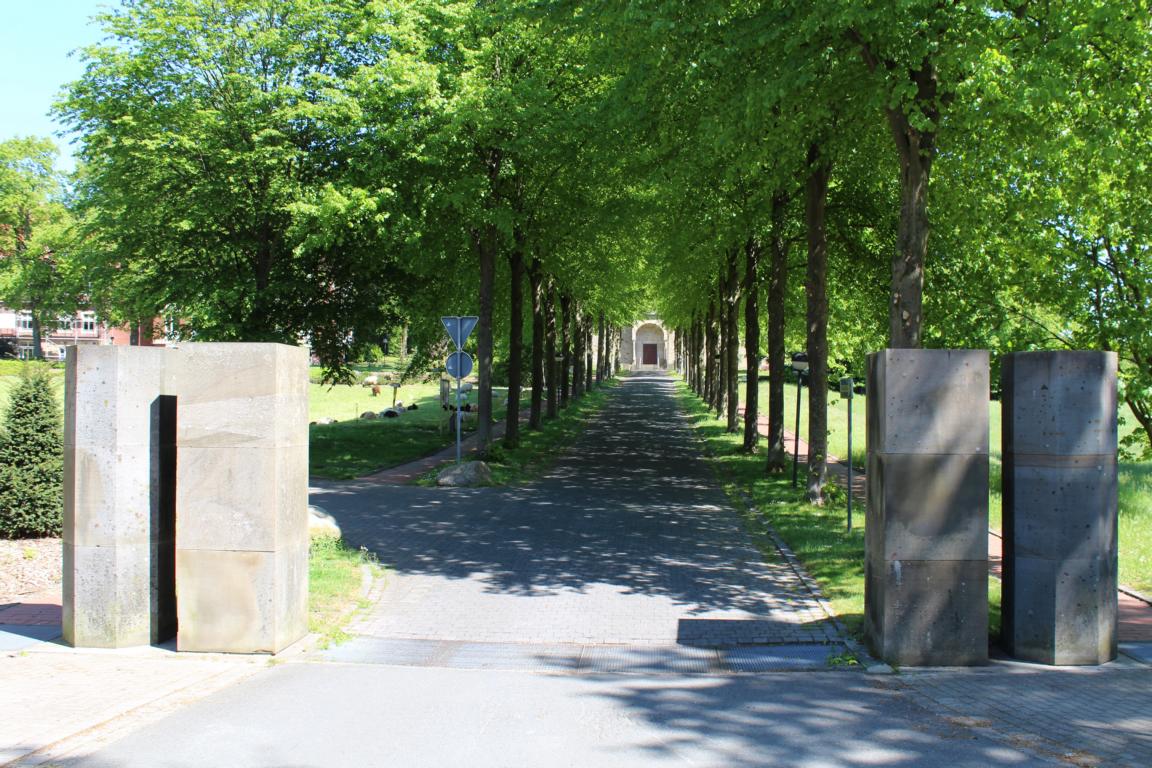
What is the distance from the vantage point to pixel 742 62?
38.1 feet

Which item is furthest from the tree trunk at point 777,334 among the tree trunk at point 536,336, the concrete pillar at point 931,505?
the concrete pillar at point 931,505

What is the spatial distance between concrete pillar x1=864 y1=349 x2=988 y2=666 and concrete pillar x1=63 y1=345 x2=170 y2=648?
5.89 meters

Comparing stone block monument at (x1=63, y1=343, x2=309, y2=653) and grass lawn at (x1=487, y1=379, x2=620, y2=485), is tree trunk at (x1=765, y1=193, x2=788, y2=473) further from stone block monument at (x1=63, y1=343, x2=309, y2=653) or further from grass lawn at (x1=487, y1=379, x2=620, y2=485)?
stone block monument at (x1=63, y1=343, x2=309, y2=653)

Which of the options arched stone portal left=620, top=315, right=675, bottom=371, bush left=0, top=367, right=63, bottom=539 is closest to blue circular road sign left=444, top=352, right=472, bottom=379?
bush left=0, top=367, right=63, bottom=539

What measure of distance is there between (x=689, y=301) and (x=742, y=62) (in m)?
28.6

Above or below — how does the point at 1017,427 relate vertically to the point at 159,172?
below

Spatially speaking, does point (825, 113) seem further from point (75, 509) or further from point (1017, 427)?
point (75, 509)

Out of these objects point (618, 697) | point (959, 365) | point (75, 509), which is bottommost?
point (618, 697)

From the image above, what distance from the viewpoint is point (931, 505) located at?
721 cm

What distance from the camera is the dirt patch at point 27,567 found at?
9.42 metres

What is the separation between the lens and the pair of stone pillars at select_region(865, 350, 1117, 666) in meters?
7.06

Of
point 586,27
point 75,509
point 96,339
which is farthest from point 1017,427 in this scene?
point 96,339

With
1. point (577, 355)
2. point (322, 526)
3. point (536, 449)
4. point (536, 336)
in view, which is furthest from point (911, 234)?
point (577, 355)

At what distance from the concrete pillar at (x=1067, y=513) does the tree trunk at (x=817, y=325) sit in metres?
8.15
